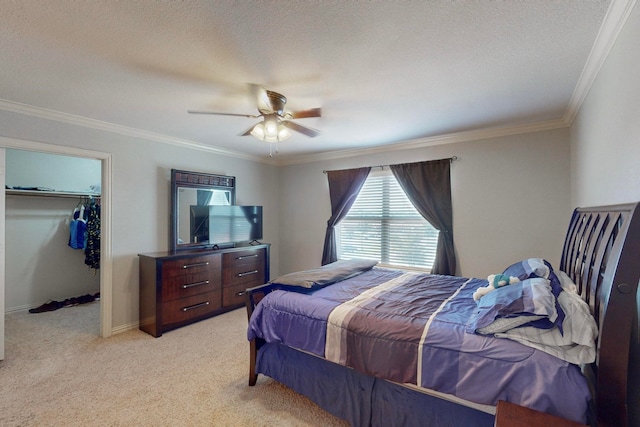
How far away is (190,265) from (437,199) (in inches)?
127

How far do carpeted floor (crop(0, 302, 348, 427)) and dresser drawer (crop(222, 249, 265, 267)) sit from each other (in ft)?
2.93

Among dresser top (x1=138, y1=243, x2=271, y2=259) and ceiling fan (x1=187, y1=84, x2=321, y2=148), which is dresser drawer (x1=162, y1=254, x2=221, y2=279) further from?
ceiling fan (x1=187, y1=84, x2=321, y2=148)

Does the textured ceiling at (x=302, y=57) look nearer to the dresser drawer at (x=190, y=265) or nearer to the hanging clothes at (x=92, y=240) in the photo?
the dresser drawer at (x=190, y=265)

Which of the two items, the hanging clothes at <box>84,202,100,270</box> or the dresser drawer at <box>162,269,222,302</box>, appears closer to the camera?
the dresser drawer at <box>162,269,222,302</box>

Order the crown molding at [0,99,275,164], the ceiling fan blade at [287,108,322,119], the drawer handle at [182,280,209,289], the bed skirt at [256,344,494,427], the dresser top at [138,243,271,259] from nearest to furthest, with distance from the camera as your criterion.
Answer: the bed skirt at [256,344,494,427] < the ceiling fan blade at [287,108,322,119] < the crown molding at [0,99,275,164] < the dresser top at [138,243,271,259] < the drawer handle at [182,280,209,289]

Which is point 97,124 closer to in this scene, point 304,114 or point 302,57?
point 304,114

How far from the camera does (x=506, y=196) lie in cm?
331

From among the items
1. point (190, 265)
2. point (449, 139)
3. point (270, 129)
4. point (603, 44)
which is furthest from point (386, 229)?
point (603, 44)

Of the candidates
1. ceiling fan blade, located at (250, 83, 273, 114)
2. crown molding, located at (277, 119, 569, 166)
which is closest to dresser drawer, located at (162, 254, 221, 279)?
ceiling fan blade, located at (250, 83, 273, 114)

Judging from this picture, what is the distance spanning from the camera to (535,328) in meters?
1.36

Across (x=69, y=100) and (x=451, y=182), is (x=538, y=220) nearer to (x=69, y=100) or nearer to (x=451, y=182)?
(x=451, y=182)

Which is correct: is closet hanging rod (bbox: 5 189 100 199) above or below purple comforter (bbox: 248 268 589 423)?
above

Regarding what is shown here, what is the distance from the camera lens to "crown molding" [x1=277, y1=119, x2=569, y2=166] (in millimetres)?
3081


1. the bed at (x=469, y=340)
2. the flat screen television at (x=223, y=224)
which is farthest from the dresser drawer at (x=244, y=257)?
the bed at (x=469, y=340)
